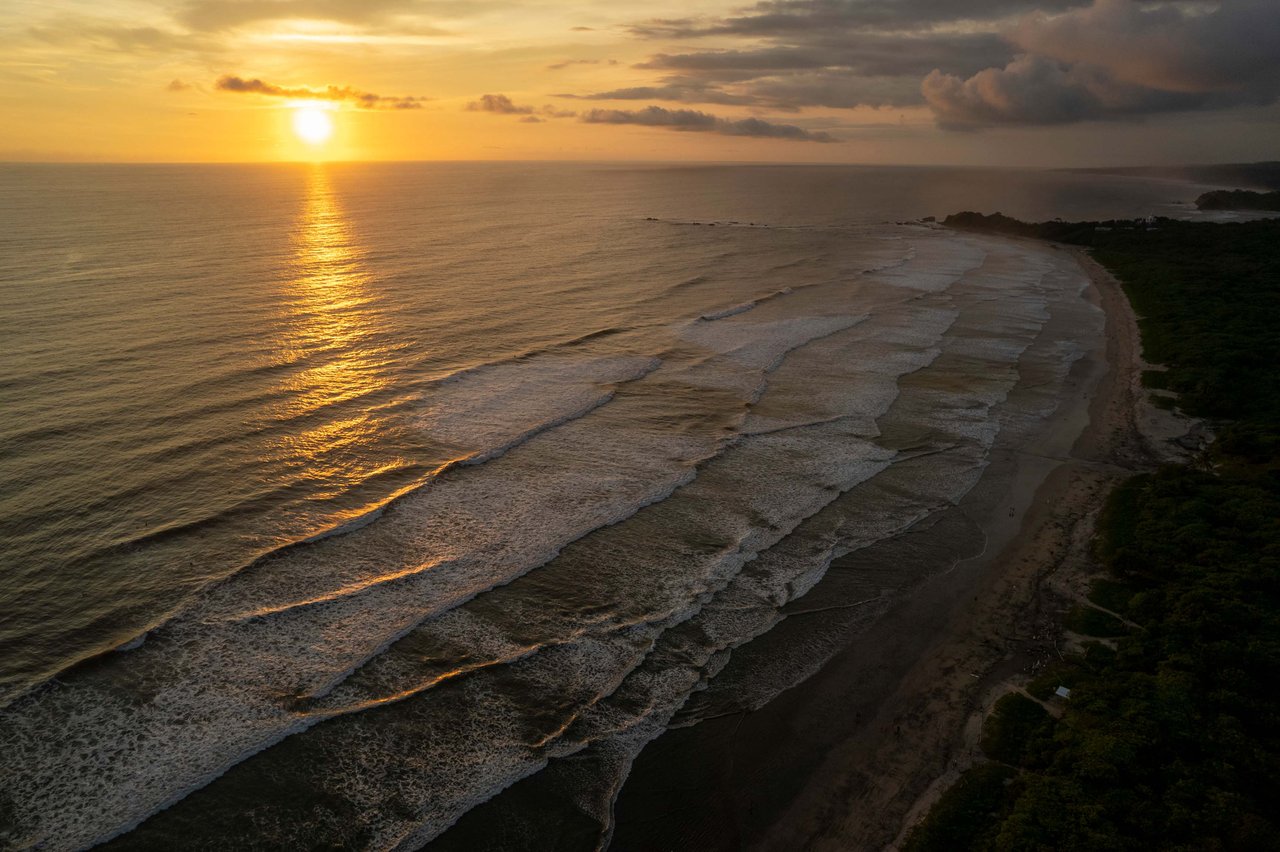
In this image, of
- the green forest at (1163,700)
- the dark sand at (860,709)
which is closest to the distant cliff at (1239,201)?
the green forest at (1163,700)

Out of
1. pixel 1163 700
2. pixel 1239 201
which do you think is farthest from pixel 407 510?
pixel 1239 201

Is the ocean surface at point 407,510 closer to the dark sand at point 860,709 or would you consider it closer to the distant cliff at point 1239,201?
the dark sand at point 860,709

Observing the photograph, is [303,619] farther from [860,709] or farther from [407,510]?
[860,709]

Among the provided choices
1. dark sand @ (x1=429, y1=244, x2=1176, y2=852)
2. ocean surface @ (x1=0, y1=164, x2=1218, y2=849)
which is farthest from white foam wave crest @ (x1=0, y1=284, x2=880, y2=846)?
dark sand @ (x1=429, y1=244, x2=1176, y2=852)

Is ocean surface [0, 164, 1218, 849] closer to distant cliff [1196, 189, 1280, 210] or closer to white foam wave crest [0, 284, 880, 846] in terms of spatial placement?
white foam wave crest [0, 284, 880, 846]

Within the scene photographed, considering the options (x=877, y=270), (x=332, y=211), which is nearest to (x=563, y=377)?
(x=877, y=270)

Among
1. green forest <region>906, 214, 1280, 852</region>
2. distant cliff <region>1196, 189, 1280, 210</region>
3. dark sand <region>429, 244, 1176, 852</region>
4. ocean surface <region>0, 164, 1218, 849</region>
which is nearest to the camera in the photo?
green forest <region>906, 214, 1280, 852</region>

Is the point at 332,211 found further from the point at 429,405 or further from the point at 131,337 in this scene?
the point at 429,405
